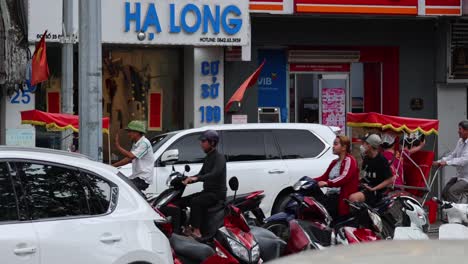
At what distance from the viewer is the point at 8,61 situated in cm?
1354

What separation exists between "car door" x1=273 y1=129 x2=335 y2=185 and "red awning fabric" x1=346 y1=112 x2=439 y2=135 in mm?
897

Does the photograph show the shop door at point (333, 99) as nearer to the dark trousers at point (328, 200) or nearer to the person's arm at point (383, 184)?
the person's arm at point (383, 184)

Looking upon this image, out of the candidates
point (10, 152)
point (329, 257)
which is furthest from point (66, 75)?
point (329, 257)

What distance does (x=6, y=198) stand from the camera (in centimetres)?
613

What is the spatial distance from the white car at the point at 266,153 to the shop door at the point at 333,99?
562cm

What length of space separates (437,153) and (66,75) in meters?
8.88

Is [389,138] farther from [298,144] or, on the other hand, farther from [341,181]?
[341,181]

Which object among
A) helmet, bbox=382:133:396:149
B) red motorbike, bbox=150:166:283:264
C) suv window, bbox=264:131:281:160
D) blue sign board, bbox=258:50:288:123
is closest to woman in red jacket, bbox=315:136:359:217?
red motorbike, bbox=150:166:283:264

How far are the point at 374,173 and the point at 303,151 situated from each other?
272 cm

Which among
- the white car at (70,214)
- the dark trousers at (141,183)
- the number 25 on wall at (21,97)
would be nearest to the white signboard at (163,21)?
the number 25 on wall at (21,97)

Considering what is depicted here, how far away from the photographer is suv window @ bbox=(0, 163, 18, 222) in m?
6.10

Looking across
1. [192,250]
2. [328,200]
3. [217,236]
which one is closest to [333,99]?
[328,200]

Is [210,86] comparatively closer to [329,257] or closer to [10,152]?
[10,152]

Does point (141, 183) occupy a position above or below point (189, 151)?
below
